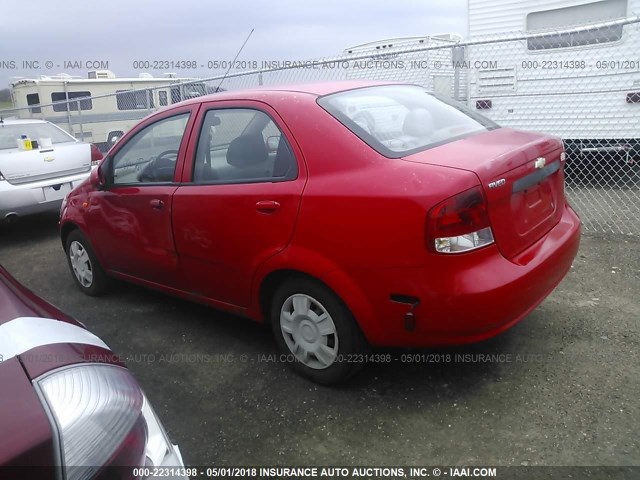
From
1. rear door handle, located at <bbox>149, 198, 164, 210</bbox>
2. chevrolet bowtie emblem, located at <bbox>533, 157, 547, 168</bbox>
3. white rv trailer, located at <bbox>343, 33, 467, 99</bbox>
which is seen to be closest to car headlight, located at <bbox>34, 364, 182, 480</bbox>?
rear door handle, located at <bbox>149, 198, 164, 210</bbox>

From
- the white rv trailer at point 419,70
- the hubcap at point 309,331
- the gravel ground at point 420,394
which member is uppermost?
the white rv trailer at point 419,70

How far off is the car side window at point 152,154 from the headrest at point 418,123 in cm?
144

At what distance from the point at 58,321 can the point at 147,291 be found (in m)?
2.73

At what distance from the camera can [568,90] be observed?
708 cm

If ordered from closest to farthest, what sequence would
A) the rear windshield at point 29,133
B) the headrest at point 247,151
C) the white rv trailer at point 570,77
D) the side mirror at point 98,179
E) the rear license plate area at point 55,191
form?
the headrest at point 247,151 < the side mirror at point 98,179 < the rear license plate area at point 55,191 < the white rv trailer at point 570,77 < the rear windshield at point 29,133

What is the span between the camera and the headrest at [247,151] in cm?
308

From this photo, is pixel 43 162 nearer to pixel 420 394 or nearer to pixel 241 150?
pixel 241 150

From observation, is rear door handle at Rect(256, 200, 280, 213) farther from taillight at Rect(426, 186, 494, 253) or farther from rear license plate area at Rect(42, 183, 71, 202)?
rear license plate area at Rect(42, 183, 71, 202)

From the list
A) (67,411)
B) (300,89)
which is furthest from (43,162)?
(67,411)

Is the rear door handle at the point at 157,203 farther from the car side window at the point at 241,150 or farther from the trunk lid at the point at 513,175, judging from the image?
the trunk lid at the point at 513,175

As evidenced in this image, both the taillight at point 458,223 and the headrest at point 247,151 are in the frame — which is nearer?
the taillight at point 458,223

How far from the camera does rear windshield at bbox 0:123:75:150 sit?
6969 mm

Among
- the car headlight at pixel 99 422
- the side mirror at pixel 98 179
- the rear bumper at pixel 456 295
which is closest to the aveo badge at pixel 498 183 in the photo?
the rear bumper at pixel 456 295

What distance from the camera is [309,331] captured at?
2.93 meters
